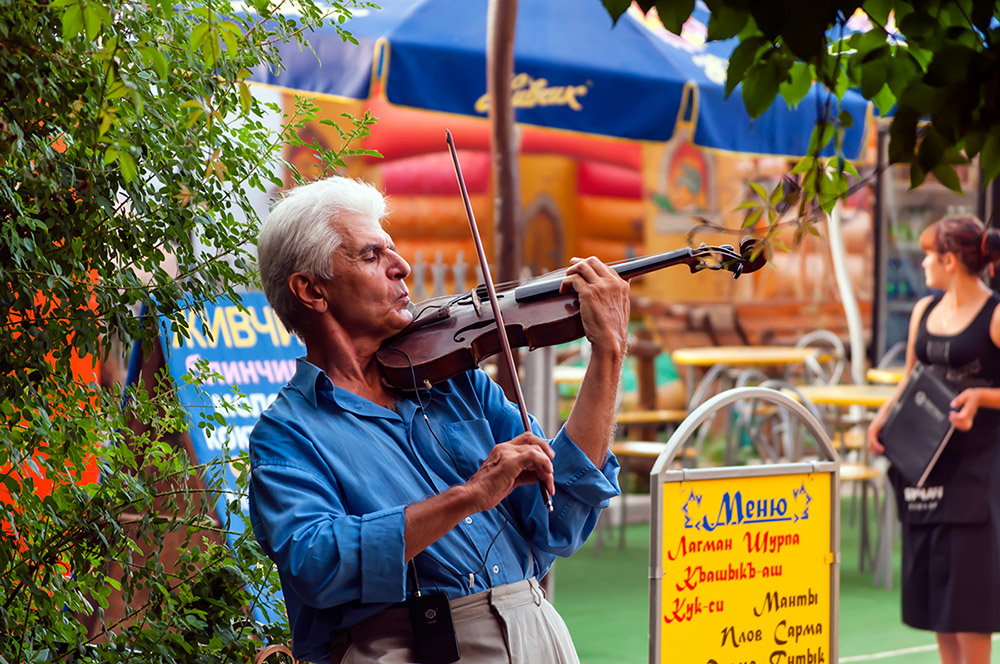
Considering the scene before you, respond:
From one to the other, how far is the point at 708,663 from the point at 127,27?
1803 millimetres

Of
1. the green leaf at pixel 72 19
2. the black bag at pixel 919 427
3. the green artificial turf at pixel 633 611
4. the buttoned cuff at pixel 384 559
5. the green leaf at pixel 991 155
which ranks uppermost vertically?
the green leaf at pixel 72 19

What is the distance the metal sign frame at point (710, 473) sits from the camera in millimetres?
2518

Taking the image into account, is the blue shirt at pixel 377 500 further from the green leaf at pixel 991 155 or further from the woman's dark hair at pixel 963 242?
the woman's dark hair at pixel 963 242

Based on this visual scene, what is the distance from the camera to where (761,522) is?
108 inches

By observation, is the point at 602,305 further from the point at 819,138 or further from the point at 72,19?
the point at 72,19

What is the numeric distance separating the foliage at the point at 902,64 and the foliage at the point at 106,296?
3.12 feet

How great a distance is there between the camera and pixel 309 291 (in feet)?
6.15

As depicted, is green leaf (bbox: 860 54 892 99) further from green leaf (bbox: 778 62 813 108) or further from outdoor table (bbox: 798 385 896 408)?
outdoor table (bbox: 798 385 896 408)

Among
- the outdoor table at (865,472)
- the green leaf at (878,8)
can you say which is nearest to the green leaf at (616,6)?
the green leaf at (878,8)

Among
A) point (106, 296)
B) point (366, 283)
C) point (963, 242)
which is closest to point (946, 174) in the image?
point (366, 283)

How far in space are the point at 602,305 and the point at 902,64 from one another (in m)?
0.76

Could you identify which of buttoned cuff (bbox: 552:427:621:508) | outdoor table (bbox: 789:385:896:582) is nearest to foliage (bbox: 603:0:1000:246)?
buttoned cuff (bbox: 552:427:621:508)

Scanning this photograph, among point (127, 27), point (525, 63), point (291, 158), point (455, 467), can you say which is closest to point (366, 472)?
point (455, 467)

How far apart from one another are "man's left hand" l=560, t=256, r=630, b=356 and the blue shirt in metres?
0.18
